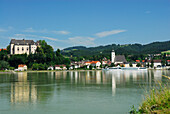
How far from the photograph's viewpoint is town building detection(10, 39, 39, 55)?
132125mm

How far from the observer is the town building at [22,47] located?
132125mm

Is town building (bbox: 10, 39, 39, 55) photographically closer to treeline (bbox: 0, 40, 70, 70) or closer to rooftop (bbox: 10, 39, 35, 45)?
rooftop (bbox: 10, 39, 35, 45)

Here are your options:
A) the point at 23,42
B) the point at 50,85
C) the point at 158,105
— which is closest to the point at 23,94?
the point at 50,85

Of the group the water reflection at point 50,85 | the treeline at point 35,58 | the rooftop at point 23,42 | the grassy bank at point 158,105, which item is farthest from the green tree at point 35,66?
the grassy bank at point 158,105

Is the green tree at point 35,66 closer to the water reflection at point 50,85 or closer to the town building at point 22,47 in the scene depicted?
the town building at point 22,47

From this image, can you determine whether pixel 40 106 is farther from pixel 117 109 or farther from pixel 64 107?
pixel 117 109

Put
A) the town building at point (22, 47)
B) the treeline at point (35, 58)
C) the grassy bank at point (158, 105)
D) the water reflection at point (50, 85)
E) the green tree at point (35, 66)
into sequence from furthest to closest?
the town building at point (22, 47) → the treeline at point (35, 58) → the green tree at point (35, 66) → the water reflection at point (50, 85) → the grassy bank at point (158, 105)

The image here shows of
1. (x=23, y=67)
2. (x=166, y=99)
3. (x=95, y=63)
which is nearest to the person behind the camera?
(x=166, y=99)

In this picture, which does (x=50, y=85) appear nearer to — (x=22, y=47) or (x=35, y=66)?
(x=35, y=66)

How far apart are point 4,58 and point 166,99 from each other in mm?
120465

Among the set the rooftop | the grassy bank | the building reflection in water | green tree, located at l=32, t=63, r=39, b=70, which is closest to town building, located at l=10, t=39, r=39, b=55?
the rooftop

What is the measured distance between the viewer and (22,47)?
133125 mm

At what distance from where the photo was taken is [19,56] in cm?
12462

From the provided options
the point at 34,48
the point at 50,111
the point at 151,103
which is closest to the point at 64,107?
the point at 50,111
